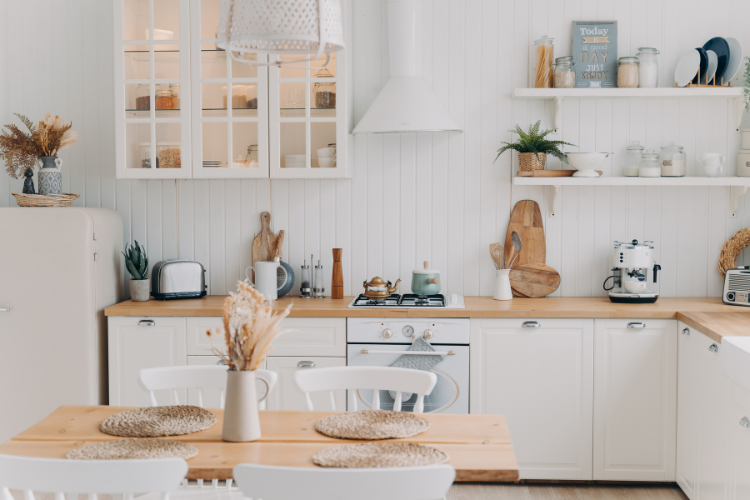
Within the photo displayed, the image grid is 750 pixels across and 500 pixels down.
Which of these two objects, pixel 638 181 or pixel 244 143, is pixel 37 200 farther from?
pixel 638 181

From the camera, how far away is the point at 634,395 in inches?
120

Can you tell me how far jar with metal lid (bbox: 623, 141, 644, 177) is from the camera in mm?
3373

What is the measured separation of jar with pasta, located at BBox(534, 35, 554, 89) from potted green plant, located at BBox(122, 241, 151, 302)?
2.24 metres

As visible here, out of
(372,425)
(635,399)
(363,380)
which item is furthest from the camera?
(635,399)

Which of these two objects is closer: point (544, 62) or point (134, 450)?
point (134, 450)

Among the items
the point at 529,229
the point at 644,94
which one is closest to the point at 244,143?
the point at 529,229

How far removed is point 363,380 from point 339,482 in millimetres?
860

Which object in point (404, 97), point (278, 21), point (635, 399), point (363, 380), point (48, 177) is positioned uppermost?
point (404, 97)

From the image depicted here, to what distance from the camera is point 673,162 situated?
3293 millimetres

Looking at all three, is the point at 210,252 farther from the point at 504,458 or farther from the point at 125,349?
the point at 504,458

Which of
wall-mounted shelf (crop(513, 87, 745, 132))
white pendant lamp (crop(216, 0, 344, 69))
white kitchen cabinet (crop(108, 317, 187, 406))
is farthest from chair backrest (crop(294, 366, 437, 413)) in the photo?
wall-mounted shelf (crop(513, 87, 745, 132))

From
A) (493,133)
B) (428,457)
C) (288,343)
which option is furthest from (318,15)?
(493,133)

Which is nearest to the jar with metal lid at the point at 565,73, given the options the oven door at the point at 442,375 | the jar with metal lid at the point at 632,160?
the jar with metal lid at the point at 632,160

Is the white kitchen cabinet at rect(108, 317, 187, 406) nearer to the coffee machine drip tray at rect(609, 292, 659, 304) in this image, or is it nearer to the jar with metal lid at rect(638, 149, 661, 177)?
the coffee machine drip tray at rect(609, 292, 659, 304)
